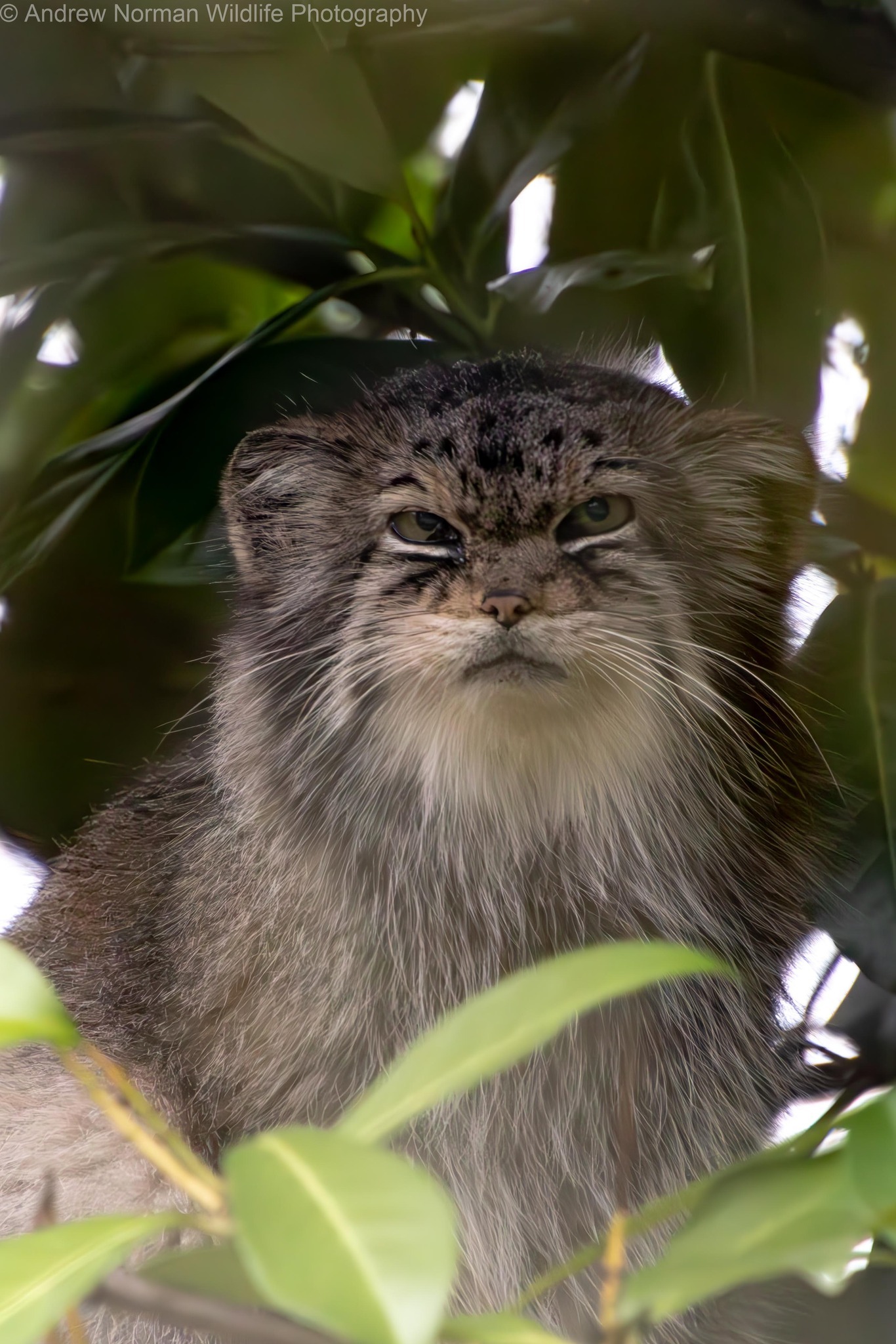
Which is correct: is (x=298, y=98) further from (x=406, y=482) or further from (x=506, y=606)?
(x=506, y=606)

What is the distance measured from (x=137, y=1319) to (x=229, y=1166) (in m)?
0.91

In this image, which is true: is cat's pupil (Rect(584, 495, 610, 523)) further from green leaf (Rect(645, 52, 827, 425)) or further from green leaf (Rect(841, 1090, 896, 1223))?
green leaf (Rect(841, 1090, 896, 1223))

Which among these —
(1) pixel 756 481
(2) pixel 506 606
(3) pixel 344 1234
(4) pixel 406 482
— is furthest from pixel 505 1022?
(1) pixel 756 481

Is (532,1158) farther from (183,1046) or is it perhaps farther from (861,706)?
(861,706)

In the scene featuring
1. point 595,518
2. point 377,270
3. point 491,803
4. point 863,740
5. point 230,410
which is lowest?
point 491,803

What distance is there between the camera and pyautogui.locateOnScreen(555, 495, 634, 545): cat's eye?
4.04 feet

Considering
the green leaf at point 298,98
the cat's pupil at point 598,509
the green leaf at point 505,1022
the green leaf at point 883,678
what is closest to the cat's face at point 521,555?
the cat's pupil at point 598,509

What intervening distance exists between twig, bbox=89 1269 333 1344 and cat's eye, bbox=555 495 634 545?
84 cm

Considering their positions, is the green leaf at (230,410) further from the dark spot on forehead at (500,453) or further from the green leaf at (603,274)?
the dark spot on forehead at (500,453)

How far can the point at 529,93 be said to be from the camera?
1.35 m

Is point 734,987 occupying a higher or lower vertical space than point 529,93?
lower

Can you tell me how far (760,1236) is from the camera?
1.69 ft

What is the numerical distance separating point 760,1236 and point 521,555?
751mm

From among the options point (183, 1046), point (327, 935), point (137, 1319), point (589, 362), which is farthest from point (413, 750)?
point (137, 1319)
